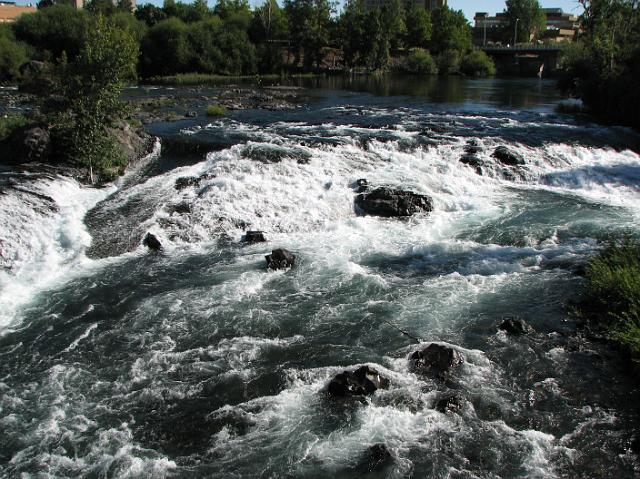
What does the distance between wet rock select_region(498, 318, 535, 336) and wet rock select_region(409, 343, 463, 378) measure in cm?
172

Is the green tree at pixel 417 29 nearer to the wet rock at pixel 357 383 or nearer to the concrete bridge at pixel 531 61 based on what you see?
the concrete bridge at pixel 531 61

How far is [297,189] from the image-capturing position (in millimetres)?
20875

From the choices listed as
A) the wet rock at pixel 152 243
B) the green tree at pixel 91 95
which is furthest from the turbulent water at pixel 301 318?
the green tree at pixel 91 95

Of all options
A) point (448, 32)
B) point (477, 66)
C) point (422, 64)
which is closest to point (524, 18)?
point (448, 32)

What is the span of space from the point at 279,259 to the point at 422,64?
3339 inches

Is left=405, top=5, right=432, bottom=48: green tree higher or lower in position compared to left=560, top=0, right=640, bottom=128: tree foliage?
higher

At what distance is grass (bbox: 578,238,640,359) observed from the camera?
11.1 metres

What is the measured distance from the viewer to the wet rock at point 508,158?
2528 centimetres

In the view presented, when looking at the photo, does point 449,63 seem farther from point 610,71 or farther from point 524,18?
point 524,18

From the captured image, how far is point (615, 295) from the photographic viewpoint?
12508mm

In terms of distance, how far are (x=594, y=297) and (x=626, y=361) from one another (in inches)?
92.2

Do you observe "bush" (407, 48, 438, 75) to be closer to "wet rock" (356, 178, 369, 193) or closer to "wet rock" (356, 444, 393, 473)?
"wet rock" (356, 178, 369, 193)

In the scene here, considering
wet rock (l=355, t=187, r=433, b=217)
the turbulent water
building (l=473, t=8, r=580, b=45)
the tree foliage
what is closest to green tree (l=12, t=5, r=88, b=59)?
the turbulent water

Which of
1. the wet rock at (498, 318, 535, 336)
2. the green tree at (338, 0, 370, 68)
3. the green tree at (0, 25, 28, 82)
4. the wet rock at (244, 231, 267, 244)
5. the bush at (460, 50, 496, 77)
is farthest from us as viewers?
the green tree at (338, 0, 370, 68)
